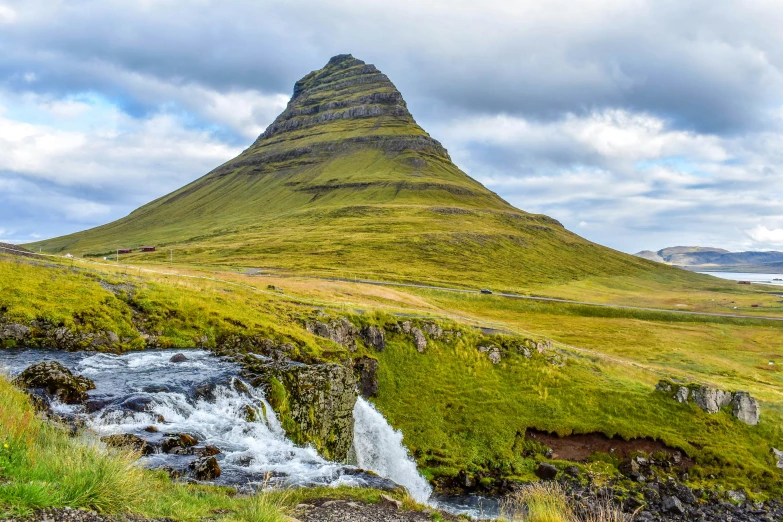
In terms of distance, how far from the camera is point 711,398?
4566 centimetres

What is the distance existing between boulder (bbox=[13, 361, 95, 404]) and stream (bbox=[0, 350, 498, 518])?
21.5 inches

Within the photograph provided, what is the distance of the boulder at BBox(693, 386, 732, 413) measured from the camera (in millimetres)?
45312

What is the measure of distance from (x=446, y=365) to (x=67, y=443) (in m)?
41.4

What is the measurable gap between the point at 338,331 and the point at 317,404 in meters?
19.2

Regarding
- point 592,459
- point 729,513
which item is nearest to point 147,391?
point 592,459

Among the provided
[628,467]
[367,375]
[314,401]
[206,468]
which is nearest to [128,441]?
[206,468]

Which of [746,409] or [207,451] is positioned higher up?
[207,451]

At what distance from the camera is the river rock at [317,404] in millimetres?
26734

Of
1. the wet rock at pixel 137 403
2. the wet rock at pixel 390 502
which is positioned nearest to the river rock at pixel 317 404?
the wet rock at pixel 137 403

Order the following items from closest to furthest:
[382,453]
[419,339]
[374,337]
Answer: [382,453] → [374,337] → [419,339]

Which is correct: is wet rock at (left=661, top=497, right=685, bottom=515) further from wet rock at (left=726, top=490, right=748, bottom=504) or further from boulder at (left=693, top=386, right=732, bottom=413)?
boulder at (left=693, top=386, right=732, bottom=413)

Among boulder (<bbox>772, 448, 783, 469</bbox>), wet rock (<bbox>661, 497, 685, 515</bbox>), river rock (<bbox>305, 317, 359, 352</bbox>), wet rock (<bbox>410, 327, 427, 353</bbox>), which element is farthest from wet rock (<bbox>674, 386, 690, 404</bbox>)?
river rock (<bbox>305, 317, 359, 352</bbox>)

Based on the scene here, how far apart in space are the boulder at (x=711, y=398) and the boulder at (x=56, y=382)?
52.1 metres

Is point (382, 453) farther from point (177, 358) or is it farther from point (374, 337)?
point (177, 358)
